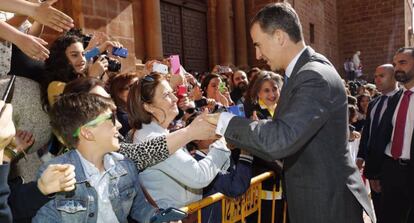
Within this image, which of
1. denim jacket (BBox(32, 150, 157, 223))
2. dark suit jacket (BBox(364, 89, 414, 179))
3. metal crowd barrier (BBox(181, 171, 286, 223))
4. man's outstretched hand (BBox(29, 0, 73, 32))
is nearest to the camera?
denim jacket (BBox(32, 150, 157, 223))

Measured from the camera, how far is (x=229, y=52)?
38.8 ft

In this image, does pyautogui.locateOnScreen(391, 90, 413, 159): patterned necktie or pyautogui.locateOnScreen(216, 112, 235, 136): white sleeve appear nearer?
pyautogui.locateOnScreen(216, 112, 235, 136): white sleeve

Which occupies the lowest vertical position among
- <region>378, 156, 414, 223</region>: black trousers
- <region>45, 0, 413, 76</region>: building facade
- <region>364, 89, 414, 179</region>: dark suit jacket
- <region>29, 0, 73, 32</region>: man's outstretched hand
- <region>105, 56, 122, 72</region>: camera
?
<region>378, 156, 414, 223</region>: black trousers

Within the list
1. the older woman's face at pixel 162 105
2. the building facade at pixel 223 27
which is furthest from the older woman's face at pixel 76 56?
the building facade at pixel 223 27

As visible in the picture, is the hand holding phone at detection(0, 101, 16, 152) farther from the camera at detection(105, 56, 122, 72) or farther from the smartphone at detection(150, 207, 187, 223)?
the camera at detection(105, 56, 122, 72)

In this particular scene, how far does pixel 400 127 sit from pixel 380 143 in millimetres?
255

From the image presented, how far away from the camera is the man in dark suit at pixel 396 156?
385 cm

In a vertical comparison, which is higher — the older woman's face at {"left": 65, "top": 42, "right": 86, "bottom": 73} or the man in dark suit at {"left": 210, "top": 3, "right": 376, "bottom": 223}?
the older woman's face at {"left": 65, "top": 42, "right": 86, "bottom": 73}

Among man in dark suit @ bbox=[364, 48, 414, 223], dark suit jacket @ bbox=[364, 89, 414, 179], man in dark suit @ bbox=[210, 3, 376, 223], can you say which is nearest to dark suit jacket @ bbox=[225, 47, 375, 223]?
man in dark suit @ bbox=[210, 3, 376, 223]

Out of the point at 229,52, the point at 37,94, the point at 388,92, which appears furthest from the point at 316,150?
the point at 229,52

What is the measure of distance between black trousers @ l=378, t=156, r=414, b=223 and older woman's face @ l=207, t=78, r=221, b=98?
7.00 feet

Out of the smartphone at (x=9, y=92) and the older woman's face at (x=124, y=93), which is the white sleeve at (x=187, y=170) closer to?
the smartphone at (x=9, y=92)

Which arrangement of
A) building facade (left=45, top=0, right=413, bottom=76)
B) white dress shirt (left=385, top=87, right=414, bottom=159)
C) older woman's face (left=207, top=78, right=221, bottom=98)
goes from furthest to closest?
building facade (left=45, top=0, right=413, bottom=76) → older woman's face (left=207, top=78, right=221, bottom=98) → white dress shirt (left=385, top=87, right=414, bottom=159)

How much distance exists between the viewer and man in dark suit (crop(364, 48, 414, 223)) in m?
3.85
